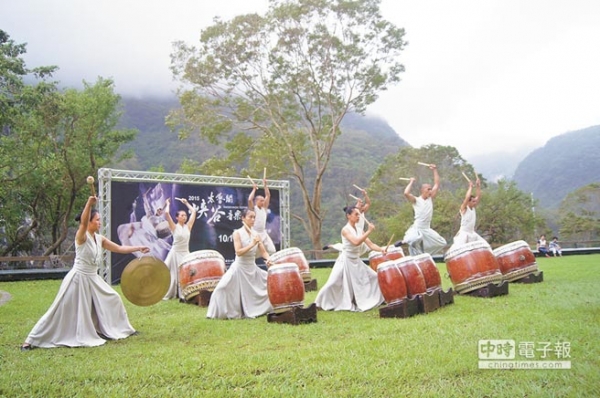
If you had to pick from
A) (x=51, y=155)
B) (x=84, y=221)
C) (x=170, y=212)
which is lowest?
(x=84, y=221)

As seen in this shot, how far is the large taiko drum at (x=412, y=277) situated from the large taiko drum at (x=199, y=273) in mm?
3164

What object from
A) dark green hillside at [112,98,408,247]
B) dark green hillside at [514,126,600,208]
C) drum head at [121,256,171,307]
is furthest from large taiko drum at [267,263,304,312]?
dark green hillside at [514,126,600,208]

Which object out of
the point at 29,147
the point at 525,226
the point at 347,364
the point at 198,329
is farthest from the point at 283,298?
the point at 525,226

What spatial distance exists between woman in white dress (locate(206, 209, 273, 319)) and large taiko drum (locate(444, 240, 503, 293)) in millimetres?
2578

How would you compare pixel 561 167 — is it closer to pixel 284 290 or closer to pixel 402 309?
pixel 402 309

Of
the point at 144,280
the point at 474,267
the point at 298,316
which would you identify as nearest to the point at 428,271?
the point at 474,267

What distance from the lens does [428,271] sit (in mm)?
Result: 6195

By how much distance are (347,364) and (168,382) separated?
1.22 meters

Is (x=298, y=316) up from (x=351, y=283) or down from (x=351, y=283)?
down

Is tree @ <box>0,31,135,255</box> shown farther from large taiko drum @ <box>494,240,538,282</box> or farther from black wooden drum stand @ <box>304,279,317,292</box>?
large taiko drum @ <box>494,240,538,282</box>

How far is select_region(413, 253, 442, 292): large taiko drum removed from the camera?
20.2ft

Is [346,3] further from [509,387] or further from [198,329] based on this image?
[509,387]

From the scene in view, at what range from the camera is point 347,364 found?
3.52 metres

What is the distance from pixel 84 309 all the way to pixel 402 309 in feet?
10.9
